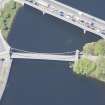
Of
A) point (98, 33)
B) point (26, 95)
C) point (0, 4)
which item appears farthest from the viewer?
point (0, 4)

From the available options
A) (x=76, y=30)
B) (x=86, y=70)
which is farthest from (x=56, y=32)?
(x=86, y=70)

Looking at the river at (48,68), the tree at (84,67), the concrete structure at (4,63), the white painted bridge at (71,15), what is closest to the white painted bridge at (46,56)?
the river at (48,68)

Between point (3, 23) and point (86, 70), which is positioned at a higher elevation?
point (3, 23)

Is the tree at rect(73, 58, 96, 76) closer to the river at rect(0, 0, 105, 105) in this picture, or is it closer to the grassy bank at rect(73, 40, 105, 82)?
the grassy bank at rect(73, 40, 105, 82)

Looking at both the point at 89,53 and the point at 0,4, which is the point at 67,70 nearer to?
the point at 89,53

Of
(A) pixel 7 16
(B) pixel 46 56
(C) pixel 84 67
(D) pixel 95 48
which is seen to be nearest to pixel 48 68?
(B) pixel 46 56

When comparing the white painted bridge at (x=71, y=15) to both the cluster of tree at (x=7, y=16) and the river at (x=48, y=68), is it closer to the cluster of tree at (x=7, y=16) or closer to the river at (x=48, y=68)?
the river at (x=48, y=68)
